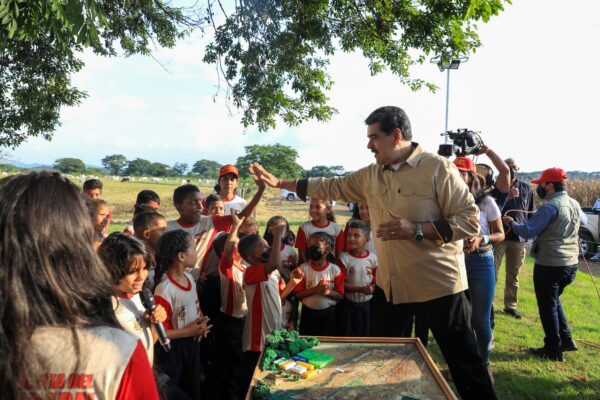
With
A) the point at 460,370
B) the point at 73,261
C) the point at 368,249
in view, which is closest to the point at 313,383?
the point at 460,370

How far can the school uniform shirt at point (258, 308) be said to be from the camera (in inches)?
144

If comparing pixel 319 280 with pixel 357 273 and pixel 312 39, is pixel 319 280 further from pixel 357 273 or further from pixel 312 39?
pixel 312 39

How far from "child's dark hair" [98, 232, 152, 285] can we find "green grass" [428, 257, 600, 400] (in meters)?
3.30

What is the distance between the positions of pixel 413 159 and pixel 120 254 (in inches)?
76.1

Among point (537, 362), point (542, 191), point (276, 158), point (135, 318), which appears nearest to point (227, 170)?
point (135, 318)

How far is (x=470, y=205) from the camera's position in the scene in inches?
111

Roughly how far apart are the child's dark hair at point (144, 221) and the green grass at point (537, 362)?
312cm

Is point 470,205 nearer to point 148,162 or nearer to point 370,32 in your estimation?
point 370,32

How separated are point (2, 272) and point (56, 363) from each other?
0.25 m

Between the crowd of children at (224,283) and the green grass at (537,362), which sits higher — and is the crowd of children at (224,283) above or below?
above

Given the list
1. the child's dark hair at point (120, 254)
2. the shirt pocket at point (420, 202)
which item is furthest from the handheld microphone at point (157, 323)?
the shirt pocket at point (420, 202)

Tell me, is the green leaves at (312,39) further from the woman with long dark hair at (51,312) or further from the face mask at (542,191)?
the woman with long dark hair at (51,312)

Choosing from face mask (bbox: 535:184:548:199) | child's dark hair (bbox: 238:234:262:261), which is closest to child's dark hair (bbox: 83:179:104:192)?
child's dark hair (bbox: 238:234:262:261)

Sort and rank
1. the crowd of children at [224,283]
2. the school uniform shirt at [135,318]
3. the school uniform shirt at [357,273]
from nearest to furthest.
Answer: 1. the school uniform shirt at [135,318]
2. the crowd of children at [224,283]
3. the school uniform shirt at [357,273]
